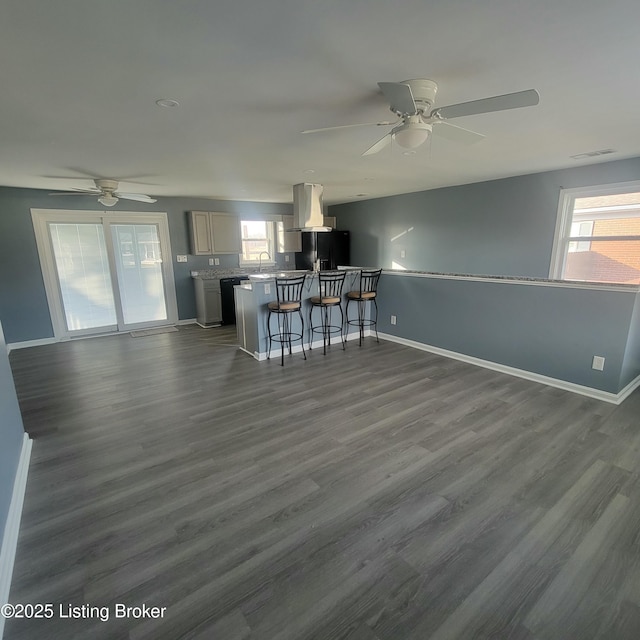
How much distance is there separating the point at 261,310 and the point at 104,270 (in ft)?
10.6

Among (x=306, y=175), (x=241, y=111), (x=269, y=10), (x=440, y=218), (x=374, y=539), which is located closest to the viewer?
(x=269, y=10)

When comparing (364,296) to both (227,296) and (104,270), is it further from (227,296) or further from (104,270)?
(104,270)

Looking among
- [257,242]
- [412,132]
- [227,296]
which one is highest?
[412,132]

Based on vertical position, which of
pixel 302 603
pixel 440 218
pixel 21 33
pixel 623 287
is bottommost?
pixel 302 603

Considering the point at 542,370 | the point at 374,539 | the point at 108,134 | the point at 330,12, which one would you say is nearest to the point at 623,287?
the point at 542,370

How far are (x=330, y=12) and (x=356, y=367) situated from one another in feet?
10.7

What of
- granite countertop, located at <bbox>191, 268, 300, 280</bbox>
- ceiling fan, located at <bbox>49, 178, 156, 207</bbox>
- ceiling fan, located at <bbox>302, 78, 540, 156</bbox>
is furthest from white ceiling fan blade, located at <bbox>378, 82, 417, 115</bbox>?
granite countertop, located at <bbox>191, 268, 300, 280</bbox>

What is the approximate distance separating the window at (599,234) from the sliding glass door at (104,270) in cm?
616

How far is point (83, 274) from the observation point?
5.55 meters

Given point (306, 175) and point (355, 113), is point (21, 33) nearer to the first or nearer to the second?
point (355, 113)

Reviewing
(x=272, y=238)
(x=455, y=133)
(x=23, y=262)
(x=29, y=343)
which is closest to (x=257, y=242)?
(x=272, y=238)

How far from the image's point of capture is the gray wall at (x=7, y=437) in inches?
67.7

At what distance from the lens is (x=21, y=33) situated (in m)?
1.41

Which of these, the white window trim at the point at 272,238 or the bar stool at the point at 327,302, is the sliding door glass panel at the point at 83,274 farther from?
the bar stool at the point at 327,302
